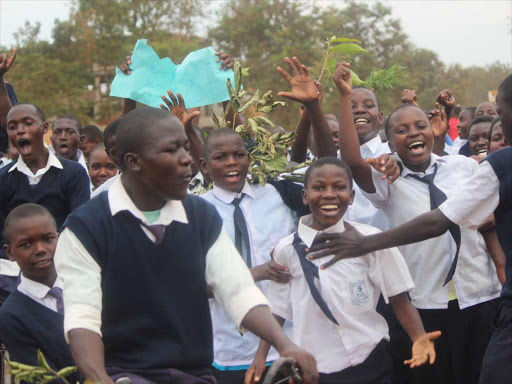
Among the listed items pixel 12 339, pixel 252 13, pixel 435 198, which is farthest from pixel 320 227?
pixel 252 13

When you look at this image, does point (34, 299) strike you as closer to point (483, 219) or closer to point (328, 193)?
point (328, 193)

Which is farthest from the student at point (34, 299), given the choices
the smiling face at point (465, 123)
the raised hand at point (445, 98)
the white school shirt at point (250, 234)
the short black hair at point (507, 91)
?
the smiling face at point (465, 123)

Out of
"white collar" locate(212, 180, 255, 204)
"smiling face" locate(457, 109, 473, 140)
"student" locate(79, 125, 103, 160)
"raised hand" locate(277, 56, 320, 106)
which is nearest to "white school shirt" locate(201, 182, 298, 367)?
"white collar" locate(212, 180, 255, 204)

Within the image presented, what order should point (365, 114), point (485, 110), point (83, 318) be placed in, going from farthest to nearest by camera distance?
1. point (485, 110)
2. point (365, 114)
3. point (83, 318)

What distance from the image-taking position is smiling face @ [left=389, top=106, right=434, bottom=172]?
15.5 ft

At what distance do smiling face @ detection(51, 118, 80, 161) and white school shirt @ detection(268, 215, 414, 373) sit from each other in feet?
13.6

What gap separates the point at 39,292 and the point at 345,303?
1.71m

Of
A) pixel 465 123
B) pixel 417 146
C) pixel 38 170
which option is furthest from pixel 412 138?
pixel 465 123

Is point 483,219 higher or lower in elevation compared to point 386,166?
lower

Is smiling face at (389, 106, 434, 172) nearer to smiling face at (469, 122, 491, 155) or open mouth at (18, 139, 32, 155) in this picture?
smiling face at (469, 122, 491, 155)

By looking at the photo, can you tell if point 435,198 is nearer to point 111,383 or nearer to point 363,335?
point 363,335

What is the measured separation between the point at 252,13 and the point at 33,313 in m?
32.3

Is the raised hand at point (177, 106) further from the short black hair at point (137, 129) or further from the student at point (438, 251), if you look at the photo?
the short black hair at point (137, 129)

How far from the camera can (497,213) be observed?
12.4 feet
